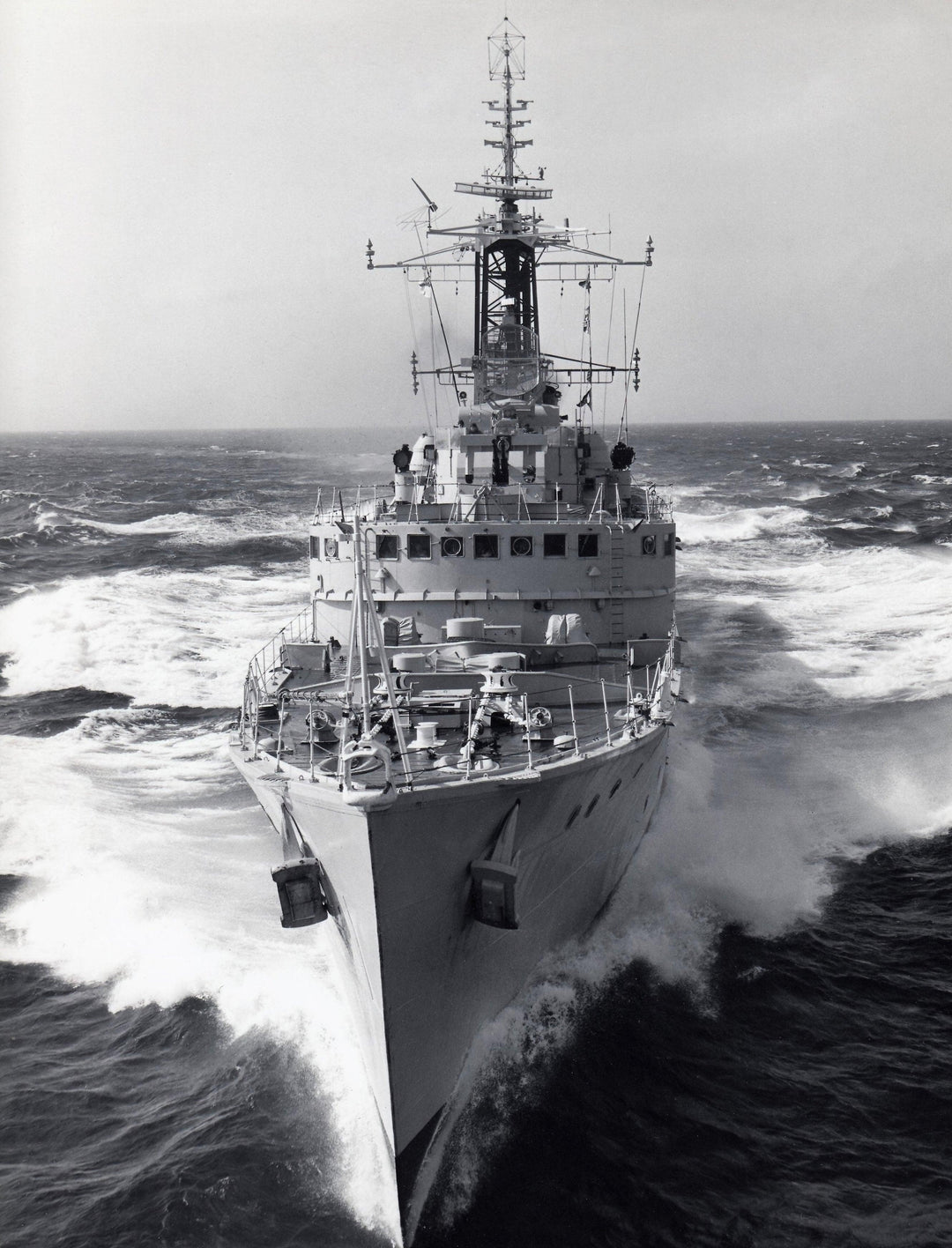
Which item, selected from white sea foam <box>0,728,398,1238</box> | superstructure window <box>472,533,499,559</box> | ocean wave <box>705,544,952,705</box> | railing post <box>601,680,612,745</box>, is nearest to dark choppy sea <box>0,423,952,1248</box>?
white sea foam <box>0,728,398,1238</box>

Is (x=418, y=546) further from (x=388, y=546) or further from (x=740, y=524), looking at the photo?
(x=740, y=524)

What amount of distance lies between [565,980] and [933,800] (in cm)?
956

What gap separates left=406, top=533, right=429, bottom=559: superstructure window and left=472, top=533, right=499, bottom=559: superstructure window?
81 centimetres

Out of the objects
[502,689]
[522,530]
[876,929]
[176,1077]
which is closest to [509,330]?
[522,530]

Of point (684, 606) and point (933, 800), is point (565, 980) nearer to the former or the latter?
point (933, 800)

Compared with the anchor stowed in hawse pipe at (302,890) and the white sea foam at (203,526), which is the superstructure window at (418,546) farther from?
the white sea foam at (203,526)

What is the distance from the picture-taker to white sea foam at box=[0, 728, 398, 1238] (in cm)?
1201

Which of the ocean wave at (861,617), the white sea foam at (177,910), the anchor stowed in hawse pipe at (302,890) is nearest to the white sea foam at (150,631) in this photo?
the white sea foam at (177,910)

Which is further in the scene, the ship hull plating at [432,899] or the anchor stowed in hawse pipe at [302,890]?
the anchor stowed in hawse pipe at [302,890]

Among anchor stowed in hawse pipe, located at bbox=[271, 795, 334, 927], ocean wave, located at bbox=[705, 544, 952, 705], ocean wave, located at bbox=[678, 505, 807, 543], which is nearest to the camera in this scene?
anchor stowed in hawse pipe, located at bbox=[271, 795, 334, 927]

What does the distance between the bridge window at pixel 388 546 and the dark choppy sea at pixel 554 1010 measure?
5291 millimetres

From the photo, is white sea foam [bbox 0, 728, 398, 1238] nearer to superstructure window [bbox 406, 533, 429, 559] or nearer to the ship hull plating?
the ship hull plating

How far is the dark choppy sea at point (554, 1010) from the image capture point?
1017 centimetres

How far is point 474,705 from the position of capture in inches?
499
